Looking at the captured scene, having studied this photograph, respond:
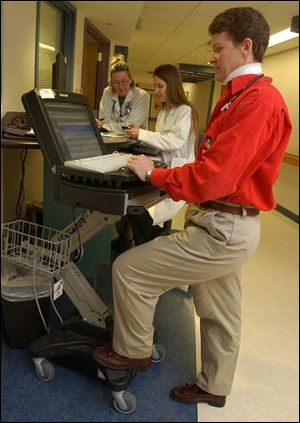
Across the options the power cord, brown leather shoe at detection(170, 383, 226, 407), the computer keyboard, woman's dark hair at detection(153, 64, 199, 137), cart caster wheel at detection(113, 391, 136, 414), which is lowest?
brown leather shoe at detection(170, 383, 226, 407)

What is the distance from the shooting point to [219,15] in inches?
36.8

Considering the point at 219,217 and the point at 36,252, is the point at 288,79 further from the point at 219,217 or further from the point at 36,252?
the point at 36,252

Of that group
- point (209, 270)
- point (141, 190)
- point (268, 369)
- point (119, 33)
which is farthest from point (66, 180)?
point (268, 369)

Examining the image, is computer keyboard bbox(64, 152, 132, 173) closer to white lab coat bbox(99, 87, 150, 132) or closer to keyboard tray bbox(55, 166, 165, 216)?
keyboard tray bbox(55, 166, 165, 216)

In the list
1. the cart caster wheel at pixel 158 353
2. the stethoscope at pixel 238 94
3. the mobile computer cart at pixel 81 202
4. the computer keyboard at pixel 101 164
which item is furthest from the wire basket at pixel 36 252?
the stethoscope at pixel 238 94

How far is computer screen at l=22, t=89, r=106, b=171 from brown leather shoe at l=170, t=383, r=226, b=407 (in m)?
0.94

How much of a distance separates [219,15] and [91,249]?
1579 millimetres

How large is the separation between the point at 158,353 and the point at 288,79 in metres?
1.22

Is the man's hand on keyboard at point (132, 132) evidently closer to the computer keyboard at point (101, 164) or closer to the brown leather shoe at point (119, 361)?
the computer keyboard at point (101, 164)

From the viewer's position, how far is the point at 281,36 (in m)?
0.91

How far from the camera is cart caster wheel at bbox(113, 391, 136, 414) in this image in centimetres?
126

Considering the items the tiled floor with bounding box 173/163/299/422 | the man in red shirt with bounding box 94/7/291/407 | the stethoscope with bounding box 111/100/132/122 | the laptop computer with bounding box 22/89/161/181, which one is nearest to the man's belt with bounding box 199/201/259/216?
the man in red shirt with bounding box 94/7/291/407

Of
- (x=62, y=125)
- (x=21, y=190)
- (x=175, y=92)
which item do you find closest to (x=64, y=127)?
(x=62, y=125)

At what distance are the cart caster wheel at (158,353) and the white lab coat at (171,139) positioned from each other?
1.85 ft
